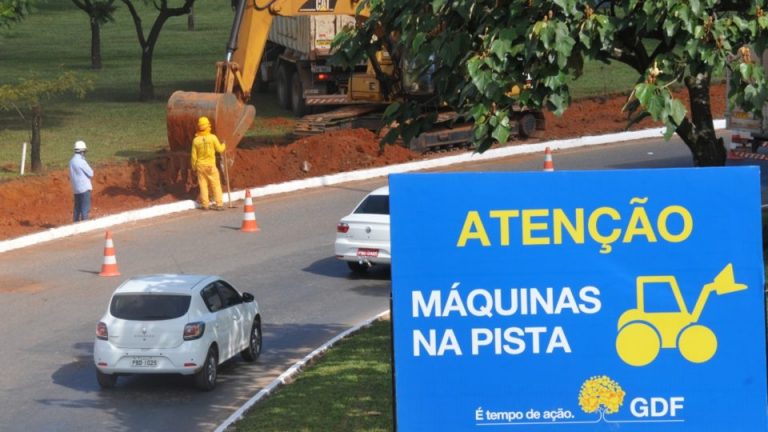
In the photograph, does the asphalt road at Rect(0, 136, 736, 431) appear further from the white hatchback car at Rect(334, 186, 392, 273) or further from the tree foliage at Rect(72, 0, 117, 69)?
the tree foliage at Rect(72, 0, 117, 69)

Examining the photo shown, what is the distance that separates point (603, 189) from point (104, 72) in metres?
44.4

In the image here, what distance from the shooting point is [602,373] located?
802 centimetres

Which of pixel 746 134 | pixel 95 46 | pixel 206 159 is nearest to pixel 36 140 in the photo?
pixel 206 159

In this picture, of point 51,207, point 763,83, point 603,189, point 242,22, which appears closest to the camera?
point 603,189

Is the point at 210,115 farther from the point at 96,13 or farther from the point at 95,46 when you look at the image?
the point at 95,46

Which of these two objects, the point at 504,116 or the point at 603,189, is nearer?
the point at 603,189

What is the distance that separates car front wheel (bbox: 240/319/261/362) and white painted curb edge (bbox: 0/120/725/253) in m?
7.48

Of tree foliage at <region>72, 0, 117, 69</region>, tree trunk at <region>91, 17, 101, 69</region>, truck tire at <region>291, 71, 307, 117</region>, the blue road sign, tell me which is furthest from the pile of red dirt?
tree trunk at <region>91, 17, 101, 69</region>

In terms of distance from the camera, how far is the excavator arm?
85.8 feet

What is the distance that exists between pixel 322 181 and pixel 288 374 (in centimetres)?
1309

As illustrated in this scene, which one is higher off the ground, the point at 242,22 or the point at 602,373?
the point at 242,22

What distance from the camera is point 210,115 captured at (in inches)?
1024

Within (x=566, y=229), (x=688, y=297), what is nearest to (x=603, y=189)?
(x=566, y=229)

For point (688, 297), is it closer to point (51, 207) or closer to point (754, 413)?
point (754, 413)
